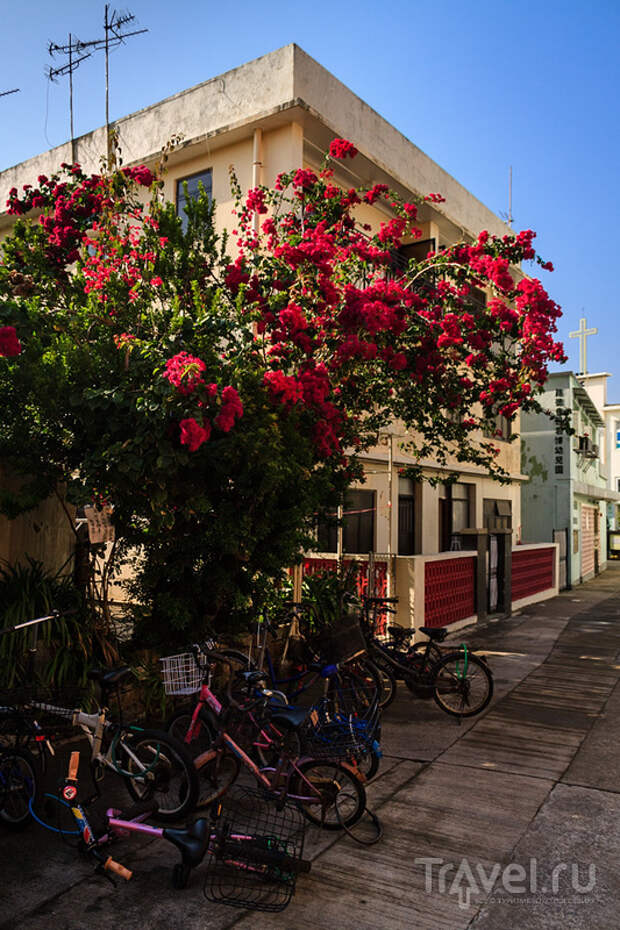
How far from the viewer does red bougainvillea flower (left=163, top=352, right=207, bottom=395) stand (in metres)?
5.13

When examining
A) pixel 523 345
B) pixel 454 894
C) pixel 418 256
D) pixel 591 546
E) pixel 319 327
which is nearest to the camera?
pixel 454 894

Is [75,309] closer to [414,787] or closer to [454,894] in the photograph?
[414,787]

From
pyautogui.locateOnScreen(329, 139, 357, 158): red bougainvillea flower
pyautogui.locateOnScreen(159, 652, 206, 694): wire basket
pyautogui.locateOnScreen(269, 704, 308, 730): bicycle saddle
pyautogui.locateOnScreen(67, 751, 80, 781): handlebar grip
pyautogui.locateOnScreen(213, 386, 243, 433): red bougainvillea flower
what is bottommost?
pyautogui.locateOnScreen(67, 751, 80, 781): handlebar grip

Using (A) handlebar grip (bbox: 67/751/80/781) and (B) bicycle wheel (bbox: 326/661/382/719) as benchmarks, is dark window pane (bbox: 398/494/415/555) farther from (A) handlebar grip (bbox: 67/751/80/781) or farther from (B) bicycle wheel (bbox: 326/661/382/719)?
(A) handlebar grip (bbox: 67/751/80/781)

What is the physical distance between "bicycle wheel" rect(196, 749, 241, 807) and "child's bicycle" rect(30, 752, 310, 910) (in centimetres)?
55

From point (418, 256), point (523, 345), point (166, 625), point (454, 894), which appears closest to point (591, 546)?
point (418, 256)

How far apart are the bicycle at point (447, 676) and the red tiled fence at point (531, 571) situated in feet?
30.5

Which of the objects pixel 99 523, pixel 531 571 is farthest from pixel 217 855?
pixel 531 571

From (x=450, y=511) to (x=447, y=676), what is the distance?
971 cm

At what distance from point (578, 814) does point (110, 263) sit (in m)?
6.35

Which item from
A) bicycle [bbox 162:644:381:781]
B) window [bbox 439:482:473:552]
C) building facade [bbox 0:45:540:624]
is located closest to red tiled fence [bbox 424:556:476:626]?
building facade [bbox 0:45:540:624]

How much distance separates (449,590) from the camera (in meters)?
12.0

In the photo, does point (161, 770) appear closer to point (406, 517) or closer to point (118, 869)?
point (118, 869)

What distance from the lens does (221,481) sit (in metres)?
6.45
